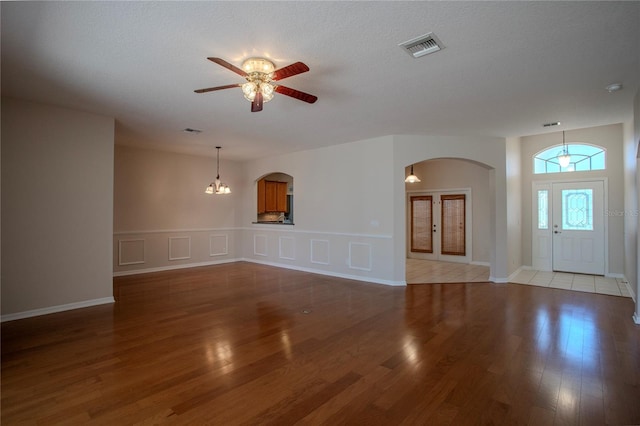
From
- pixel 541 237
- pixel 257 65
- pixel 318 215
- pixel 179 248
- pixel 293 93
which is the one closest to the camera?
pixel 257 65

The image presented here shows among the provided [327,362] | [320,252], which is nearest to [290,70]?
[327,362]

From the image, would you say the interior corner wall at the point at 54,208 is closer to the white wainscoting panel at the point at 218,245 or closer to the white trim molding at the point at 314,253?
the white wainscoting panel at the point at 218,245

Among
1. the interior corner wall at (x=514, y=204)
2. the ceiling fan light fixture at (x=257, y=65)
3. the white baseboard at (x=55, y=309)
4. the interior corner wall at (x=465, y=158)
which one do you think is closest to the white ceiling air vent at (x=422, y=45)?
the ceiling fan light fixture at (x=257, y=65)

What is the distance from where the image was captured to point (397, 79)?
3594 millimetres

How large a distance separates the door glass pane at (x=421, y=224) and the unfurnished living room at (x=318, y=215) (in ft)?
4.66

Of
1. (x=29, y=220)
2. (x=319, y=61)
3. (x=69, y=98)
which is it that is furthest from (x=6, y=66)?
(x=319, y=61)

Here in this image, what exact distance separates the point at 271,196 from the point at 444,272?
552 centimetres

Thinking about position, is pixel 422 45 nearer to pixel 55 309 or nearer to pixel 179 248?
pixel 55 309

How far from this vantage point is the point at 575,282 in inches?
253

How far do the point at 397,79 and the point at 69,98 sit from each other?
13.6ft

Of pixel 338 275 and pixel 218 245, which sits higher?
pixel 218 245

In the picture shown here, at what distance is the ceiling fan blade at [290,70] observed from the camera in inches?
106

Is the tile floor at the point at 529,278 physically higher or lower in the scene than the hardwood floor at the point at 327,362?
higher

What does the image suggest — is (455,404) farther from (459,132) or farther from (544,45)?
(459,132)
